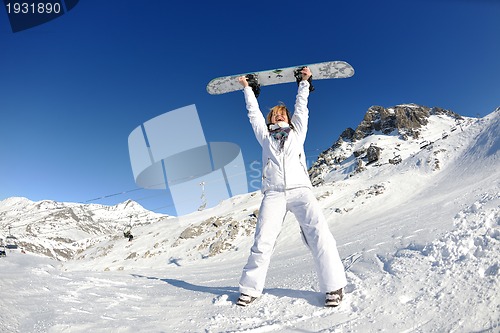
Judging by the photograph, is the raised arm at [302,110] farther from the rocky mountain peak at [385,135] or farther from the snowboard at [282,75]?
the rocky mountain peak at [385,135]

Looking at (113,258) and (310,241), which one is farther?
(113,258)

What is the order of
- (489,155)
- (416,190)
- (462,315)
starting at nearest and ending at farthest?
(462,315) → (489,155) → (416,190)

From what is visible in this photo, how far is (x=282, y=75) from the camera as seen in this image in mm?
7301

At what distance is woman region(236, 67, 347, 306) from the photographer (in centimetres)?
380

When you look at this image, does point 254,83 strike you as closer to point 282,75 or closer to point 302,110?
point 302,110

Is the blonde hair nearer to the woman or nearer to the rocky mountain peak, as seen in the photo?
the woman

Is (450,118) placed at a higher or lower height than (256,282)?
higher

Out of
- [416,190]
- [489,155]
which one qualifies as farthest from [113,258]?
[489,155]

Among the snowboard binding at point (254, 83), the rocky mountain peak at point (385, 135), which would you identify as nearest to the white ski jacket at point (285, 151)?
the snowboard binding at point (254, 83)

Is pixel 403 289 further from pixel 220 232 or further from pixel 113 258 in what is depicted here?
pixel 113 258

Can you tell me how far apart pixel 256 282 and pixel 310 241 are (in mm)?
872

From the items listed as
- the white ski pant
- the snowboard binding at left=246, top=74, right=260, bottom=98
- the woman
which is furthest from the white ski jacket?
the snowboard binding at left=246, top=74, right=260, bottom=98

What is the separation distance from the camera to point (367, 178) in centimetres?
3434

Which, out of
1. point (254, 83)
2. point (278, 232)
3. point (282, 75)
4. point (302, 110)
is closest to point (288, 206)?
point (278, 232)
